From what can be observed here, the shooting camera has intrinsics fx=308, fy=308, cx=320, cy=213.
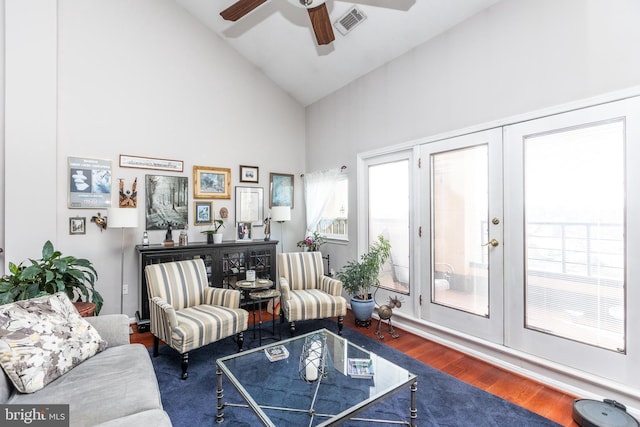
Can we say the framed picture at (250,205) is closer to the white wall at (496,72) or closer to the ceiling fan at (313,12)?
the white wall at (496,72)

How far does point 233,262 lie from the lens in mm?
4039

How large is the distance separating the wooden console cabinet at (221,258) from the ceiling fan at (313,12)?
2.50 m

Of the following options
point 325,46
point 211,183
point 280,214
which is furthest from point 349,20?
point 211,183

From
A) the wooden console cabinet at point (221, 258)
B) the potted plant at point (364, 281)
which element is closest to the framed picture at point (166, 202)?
the wooden console cabinet at point (221, 258)

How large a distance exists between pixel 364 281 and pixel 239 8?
114 inches

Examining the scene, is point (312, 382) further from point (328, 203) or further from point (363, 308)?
point (328, 203)

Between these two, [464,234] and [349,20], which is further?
[349,20]

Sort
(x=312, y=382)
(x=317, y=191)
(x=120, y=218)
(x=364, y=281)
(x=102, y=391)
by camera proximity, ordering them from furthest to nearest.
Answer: (x=317, y=191)
(x=364, y=281)
(x=120, y=218)
(x=312, y=382)
(x=102, y=391)

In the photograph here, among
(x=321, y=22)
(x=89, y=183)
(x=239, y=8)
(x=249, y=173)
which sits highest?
(x=239, y=8)

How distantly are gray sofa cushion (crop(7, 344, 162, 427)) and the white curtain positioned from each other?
3189mm

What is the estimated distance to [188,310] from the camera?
2.88 meters

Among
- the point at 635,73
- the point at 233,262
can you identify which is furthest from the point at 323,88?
the point at 635,73

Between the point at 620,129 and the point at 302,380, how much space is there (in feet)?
8.79

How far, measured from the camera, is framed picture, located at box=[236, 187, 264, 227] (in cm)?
445
